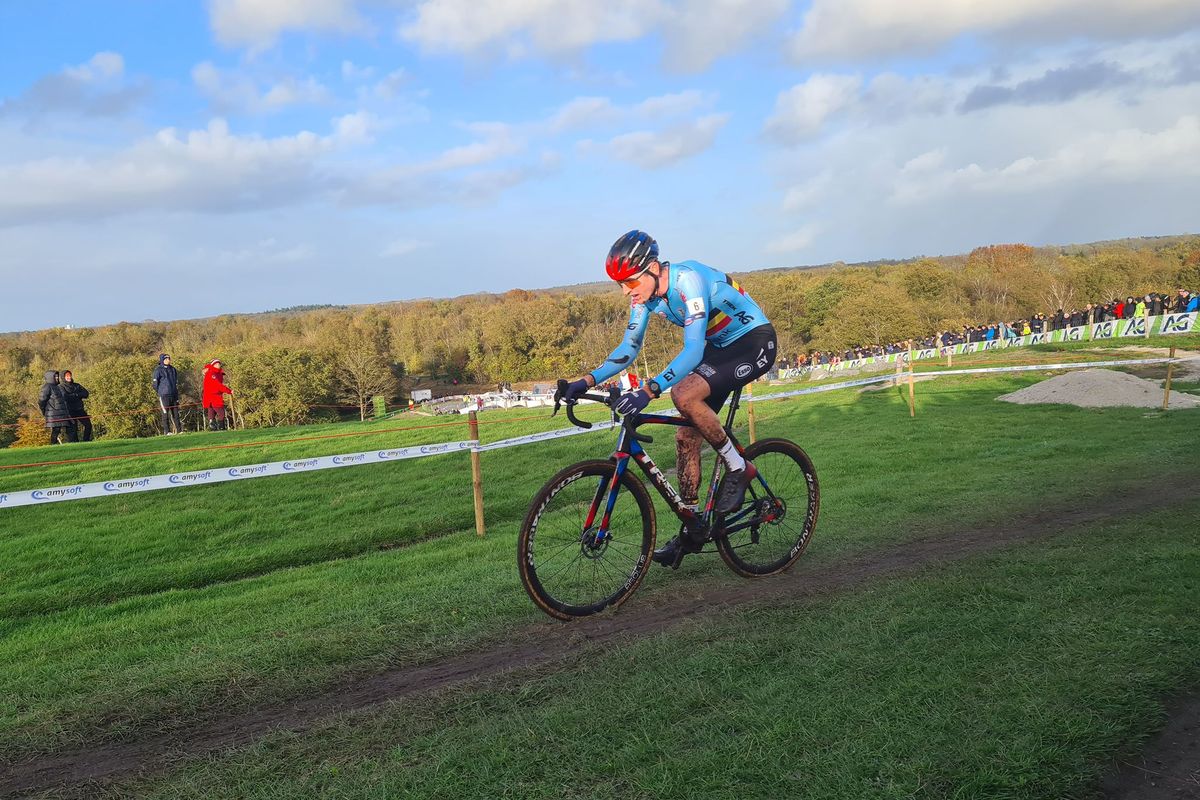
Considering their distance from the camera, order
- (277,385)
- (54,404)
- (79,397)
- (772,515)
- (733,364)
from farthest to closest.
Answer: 1. (277,385)
2. (79,397)
3. (54,404)
4. (772,515)
5. (733,364)

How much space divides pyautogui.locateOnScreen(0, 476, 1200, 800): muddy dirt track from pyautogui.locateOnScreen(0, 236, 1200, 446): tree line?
48.7m

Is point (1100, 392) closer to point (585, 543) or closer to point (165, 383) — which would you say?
point (585, 543)

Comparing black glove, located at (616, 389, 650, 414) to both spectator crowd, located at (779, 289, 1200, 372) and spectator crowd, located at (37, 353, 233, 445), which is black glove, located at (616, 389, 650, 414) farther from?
spectator crowd, located at (779, 289, 1200, 372)

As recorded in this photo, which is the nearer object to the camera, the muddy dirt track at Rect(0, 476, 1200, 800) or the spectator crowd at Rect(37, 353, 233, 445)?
the muddy dirt track at Rect(0, 476, 1200, 800)

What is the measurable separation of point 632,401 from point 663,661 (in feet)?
6.50

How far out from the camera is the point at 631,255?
6.38 meters

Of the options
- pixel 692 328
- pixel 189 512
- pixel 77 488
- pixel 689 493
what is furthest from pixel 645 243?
pixel 189 512

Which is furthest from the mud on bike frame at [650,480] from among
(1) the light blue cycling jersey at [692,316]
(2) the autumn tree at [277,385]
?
(2) the autumn tree at [277,385]

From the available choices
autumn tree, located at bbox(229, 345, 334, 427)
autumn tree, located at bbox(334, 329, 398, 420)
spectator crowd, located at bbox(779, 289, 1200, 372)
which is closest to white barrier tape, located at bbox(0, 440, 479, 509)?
autumn tree, located at bbox(229, 345, 334, 427)

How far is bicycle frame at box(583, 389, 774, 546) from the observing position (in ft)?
20.3

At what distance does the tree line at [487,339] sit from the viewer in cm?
5906

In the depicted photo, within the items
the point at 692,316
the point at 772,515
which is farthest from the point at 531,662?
the point at 772,515

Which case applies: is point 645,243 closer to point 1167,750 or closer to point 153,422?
point 1167,750

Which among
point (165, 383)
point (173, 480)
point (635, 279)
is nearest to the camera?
point (635, 279)
